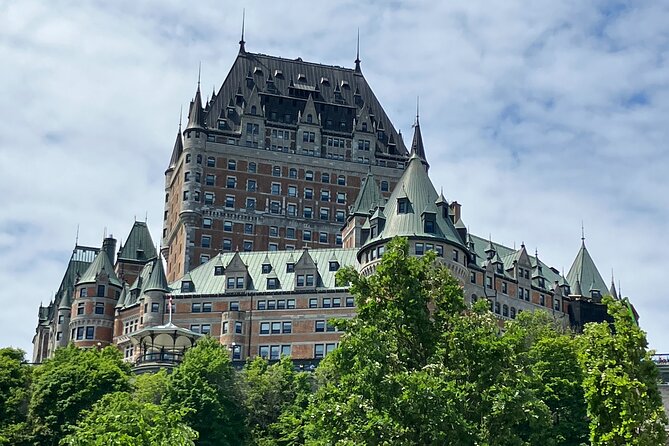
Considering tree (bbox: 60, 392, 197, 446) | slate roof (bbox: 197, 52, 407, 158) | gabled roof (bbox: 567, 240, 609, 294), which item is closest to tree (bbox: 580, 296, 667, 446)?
tree (bbox: 60, 392, 197, 446)

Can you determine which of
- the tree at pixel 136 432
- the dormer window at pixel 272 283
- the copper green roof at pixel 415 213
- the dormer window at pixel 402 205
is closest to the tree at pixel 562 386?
the copper green roof at pixel 415 213

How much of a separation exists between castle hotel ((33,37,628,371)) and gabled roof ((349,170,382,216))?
0.17m

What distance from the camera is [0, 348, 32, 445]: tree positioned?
10419cm

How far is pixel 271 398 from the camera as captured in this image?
110125 millimetres

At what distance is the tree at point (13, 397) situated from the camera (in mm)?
104188

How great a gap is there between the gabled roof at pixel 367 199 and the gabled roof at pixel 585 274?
87.4 feet

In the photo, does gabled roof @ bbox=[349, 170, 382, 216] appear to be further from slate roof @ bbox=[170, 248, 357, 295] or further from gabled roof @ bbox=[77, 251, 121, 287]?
gabled roof @ bbox=[77, 251, 121, 287]

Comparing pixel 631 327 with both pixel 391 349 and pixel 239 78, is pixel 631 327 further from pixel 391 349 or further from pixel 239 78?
pixel 239 78

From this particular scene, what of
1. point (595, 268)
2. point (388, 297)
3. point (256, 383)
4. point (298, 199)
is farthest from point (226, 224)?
point (388, 297)

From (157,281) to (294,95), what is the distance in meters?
45.0

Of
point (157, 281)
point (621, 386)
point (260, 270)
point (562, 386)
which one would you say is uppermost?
point (260, 270)

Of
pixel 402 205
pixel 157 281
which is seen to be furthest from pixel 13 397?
pixel 402 205

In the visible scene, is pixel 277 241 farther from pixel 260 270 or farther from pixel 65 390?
pixel 65 390

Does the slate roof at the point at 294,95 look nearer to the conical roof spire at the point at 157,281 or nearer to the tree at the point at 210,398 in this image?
the conical roof spire at the point at 157,281
